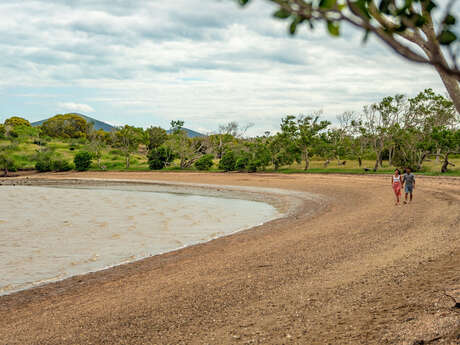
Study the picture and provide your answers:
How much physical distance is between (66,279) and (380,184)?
25584 mm

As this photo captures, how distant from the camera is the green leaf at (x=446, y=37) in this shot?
189 cm

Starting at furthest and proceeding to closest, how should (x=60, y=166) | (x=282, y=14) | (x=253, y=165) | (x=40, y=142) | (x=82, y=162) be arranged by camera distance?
(x=40, y=142)
(x=60, y=166)
(x=82, y=162)
(x=253, y=165)
(x=282, y=14)

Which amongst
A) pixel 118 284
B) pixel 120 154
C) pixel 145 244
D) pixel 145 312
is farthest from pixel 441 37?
pixel 120 154

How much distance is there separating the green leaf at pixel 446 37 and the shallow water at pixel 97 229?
386 inches

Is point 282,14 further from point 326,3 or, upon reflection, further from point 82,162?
point 82,162

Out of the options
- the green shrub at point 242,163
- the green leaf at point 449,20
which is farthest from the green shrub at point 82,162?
the green leaf at point 449,20

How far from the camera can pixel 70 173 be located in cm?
5728

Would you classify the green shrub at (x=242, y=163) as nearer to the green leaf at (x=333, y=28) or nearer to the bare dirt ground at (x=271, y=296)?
the bare dirt ground at (x=271, y=296)

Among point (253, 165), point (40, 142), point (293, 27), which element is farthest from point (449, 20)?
point (40, 142)

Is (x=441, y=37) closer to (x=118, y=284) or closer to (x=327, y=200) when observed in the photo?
(x=118, y=284)

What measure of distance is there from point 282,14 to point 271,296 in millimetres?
5654

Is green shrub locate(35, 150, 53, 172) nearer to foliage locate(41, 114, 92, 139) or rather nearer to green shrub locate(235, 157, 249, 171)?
green shrub locate(235, 157, 249, 171)

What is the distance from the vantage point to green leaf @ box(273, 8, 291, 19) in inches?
85.4

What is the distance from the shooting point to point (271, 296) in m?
7.00
